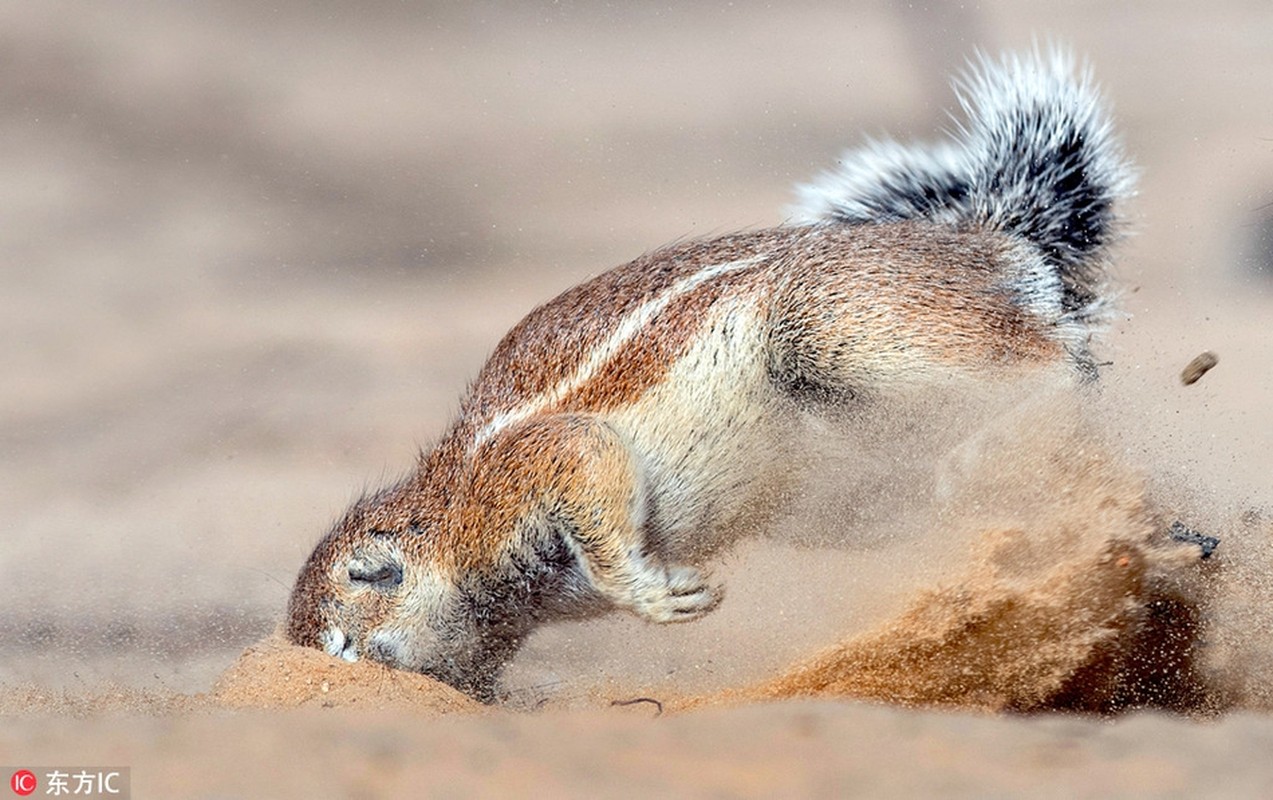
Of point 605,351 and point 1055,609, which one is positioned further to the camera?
point 605,351

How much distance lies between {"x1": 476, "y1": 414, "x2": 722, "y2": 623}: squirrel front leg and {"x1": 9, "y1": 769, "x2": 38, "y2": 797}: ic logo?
2097 millimetres

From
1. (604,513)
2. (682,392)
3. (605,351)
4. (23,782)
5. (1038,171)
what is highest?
(1038,171)

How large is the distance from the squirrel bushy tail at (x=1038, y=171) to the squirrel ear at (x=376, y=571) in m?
2.81

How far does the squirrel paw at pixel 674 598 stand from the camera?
4.96m

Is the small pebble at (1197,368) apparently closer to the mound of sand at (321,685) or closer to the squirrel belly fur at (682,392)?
the squirrel belly fur at (682,392)

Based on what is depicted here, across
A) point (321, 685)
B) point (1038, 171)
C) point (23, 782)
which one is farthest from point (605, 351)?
point (23, 782)

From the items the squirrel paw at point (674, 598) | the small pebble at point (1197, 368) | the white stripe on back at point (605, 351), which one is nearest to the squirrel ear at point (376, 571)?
the white stripe on back at point (605, 351)

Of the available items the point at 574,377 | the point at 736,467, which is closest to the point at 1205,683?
the point at 736,467

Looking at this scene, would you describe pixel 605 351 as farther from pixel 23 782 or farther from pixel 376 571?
pixel 23 782

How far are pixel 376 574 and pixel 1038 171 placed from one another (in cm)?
343

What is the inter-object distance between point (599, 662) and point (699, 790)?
270 cm

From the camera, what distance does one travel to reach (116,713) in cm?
520

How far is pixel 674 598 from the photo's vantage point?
499 centimetres

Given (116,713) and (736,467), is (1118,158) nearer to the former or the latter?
(736,467)
